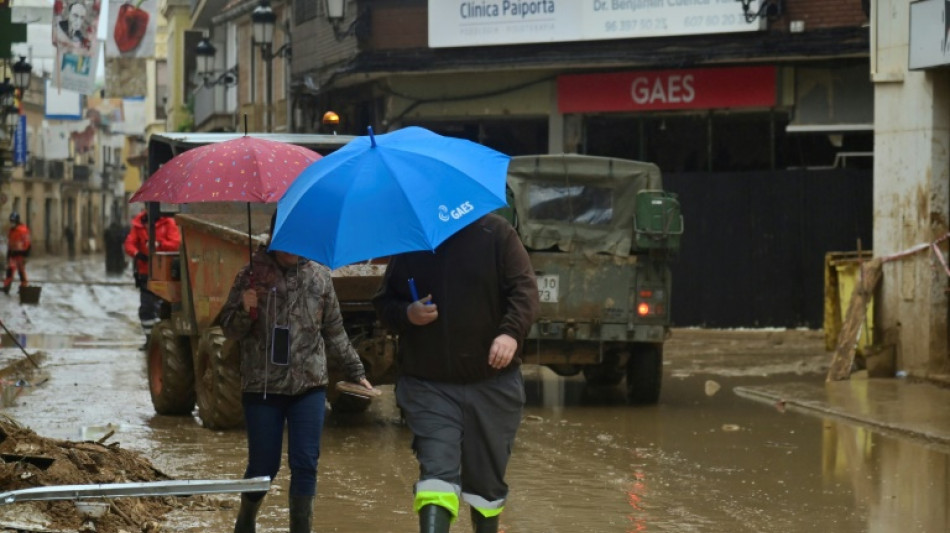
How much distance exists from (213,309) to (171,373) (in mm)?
1264

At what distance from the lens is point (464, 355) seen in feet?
20.4

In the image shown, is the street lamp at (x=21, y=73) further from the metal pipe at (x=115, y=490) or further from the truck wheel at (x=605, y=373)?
the metal pipe at (x=115, y=490)

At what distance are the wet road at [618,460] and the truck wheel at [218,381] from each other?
0.47ft

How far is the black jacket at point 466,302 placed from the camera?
6.22 m

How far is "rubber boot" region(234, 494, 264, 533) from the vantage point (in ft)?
23.3

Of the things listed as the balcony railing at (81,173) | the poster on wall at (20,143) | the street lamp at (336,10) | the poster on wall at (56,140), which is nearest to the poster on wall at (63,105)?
the poster on wall at (20,143)

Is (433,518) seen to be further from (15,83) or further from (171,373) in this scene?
(15,83)

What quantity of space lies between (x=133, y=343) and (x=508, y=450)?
649 inches

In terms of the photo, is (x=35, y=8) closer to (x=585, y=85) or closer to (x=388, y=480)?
(x=585, y=85)

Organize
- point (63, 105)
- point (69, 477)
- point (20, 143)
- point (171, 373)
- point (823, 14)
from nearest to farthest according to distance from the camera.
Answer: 1. point (69, 477)
2. point (171, 373)
3. point (823, 14)
4. point (63, 105)
5. point (20, 143)

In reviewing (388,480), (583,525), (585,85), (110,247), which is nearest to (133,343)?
(585,85)

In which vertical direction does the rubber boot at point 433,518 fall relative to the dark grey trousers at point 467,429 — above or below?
below

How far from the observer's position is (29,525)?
716 centimetres

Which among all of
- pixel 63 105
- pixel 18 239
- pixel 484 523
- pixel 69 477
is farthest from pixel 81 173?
pixel 484 523
